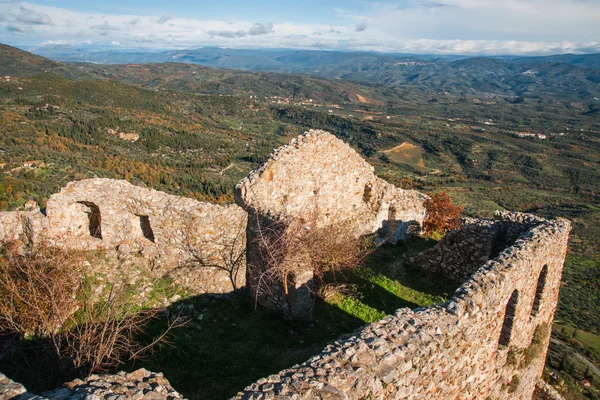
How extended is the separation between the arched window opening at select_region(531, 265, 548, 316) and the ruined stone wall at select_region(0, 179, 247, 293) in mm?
7082

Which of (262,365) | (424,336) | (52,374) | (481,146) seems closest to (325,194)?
(262,365)

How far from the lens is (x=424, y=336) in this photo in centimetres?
534

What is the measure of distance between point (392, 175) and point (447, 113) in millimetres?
138316

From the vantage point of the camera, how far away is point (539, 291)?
28.5 feet

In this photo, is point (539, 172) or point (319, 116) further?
point (319, 116)

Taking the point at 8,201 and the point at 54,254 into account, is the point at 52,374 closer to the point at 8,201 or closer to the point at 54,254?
the point at 54,254

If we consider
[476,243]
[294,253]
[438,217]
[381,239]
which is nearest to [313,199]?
[381,239]

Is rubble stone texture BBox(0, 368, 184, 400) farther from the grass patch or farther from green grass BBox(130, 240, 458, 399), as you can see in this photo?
the grass patch

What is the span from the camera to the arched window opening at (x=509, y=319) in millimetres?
7509

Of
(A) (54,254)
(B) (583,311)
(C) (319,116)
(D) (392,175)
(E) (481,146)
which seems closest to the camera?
(A) (54,254)

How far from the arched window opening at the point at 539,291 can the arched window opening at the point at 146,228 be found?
9.57 m

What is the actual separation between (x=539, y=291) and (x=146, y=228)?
9.86m

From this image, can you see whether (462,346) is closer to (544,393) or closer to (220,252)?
(544,393)

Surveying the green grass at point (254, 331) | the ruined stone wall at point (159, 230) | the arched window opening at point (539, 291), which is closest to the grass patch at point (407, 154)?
the green grass at point (254, 331)
